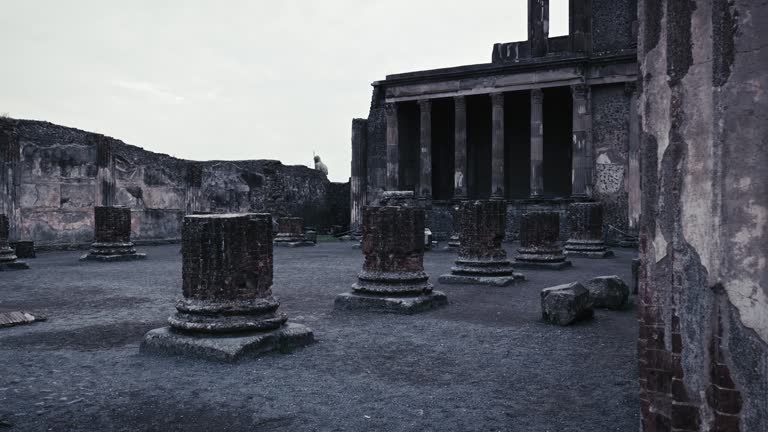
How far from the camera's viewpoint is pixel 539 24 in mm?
22688

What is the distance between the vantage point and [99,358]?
14.8 ft

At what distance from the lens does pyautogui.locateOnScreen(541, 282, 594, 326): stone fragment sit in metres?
5.83

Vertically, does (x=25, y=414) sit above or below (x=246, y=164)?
below

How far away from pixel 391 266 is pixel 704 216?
5116mm

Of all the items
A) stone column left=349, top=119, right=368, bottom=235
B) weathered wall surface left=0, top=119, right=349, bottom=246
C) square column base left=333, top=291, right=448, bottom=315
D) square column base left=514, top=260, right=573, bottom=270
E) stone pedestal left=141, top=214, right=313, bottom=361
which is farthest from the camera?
stone column left=349, top=119, right=368, bottom=235

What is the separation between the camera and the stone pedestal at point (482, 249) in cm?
938

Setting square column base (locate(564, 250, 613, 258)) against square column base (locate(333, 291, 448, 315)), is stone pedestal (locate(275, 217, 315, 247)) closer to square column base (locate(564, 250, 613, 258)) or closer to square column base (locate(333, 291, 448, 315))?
square column base (locate(564, 250, 613, 258))

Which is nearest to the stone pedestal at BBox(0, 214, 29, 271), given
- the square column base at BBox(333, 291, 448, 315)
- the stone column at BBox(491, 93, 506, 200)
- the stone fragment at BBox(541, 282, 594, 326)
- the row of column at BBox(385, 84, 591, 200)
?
the square column base at BBox(333, 291, 448, 315)

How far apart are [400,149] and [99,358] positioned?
19963 millimetres

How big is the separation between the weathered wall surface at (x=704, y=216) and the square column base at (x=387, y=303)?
418 centimetres

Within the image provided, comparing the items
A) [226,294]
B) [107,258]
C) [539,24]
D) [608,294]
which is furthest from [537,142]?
[226,294]

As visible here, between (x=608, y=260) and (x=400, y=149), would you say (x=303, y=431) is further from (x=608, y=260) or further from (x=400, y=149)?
(x=400, y=149)

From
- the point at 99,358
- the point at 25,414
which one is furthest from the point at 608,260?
the point at 25,414

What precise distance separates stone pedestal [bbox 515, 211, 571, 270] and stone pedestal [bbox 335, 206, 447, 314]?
4799 millimetres
